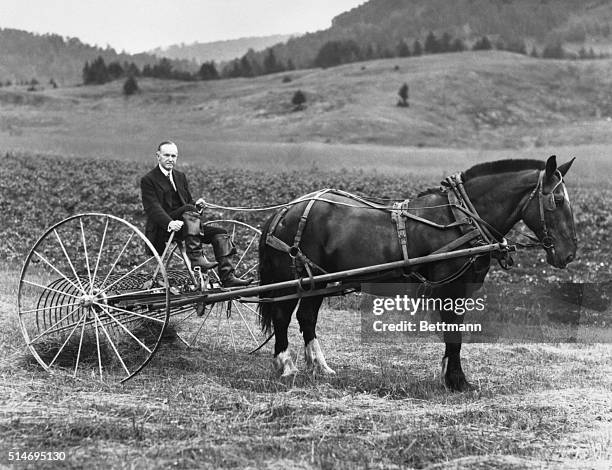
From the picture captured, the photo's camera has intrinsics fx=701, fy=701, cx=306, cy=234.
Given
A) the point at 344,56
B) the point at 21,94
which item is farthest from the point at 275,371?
the point at 344,56

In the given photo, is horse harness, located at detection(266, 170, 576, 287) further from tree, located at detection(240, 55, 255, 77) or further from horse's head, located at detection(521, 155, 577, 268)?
tree, located at detection(240, 55, 255, 77)

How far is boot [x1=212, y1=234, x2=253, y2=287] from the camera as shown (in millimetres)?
7457

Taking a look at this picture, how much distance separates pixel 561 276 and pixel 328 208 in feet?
30.1

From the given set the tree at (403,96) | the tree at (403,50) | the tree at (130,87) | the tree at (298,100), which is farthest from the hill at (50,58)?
the tree at (403,50)

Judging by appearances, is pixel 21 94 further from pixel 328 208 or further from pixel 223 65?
A: pixel 328 208

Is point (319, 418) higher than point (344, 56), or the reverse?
point (344, 56)

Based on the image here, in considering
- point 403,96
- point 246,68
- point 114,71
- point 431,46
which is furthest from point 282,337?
point 431,46

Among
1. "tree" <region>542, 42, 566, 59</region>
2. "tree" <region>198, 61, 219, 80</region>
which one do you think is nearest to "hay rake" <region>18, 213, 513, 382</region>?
"tree" <region>198, 61, 219, 80</region>

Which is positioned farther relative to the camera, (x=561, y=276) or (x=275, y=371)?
(x=561, y=276)

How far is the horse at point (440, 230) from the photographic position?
263 inches

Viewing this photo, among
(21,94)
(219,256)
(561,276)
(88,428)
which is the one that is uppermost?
(21,94)

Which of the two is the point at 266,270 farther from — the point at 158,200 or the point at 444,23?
the point at 444,23

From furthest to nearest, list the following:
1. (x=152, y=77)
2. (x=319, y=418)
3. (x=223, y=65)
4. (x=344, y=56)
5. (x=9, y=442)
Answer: (x=344, y=56) < (x=223, y=65) < (x=152, y=77) < (x=319, y=418) < (x=9, y=442)

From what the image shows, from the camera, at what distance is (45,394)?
19.9 ft
